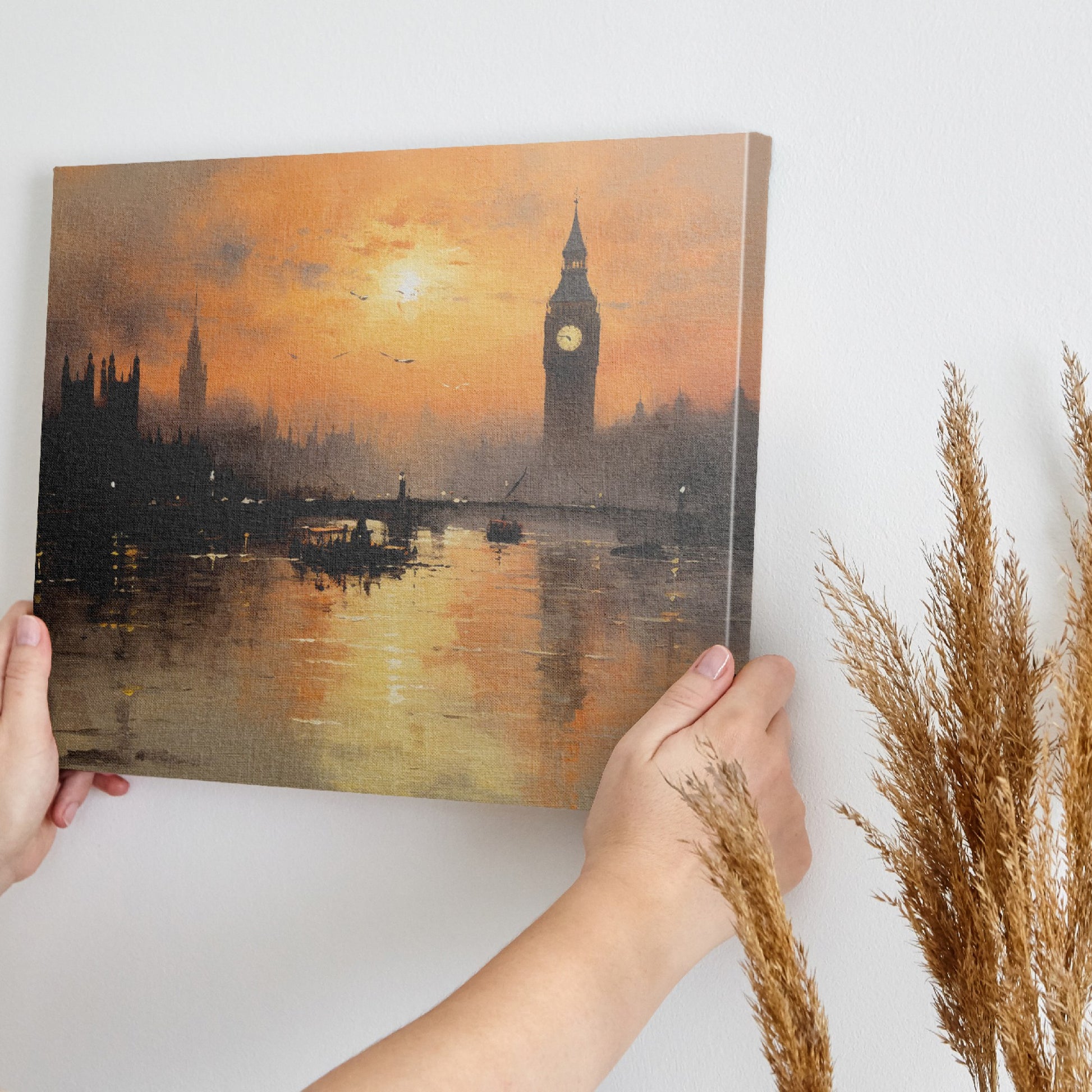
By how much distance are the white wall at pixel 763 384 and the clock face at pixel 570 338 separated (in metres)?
0.20

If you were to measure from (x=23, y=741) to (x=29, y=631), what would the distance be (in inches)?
4.9

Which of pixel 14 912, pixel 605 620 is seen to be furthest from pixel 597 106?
pixel 14 912

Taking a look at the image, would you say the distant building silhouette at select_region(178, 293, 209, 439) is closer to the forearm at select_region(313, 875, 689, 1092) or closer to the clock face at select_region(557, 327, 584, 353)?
the clock face at select_region(557, 327, 584, 353)

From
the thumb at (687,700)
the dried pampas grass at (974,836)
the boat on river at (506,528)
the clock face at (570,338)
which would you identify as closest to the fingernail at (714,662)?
the thumb at (687,700)

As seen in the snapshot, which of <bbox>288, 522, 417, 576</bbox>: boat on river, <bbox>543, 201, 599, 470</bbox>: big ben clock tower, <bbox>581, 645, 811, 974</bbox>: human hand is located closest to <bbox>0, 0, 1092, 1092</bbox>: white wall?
<bbox>581, 645, 811, 974</bbox>: human hand

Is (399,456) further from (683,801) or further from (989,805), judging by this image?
(989,805)

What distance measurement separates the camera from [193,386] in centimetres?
98

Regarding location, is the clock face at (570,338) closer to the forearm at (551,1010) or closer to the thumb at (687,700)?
the thumb at (687,700)

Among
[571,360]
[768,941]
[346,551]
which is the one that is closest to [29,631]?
[346,551]

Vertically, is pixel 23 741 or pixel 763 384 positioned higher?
pixel 763 384

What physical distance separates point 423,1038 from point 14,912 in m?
0.71

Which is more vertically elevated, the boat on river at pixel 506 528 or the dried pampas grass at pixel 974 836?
the boat on river at pixel 506 528

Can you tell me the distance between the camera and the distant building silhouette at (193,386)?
0.98 metres

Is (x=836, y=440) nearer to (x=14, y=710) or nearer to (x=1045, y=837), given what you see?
(x=1045, y=837)
